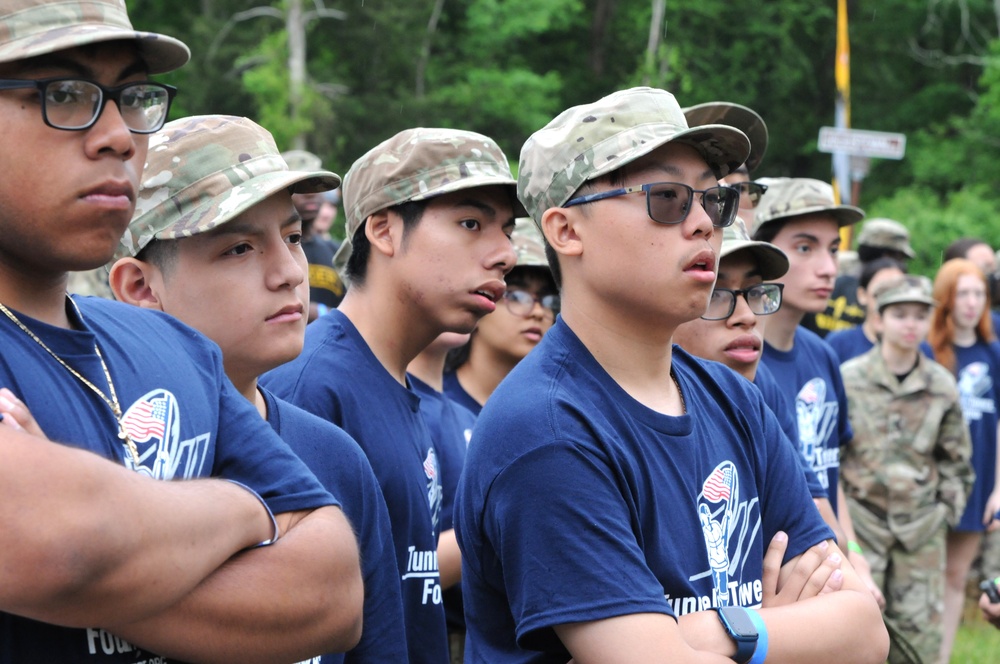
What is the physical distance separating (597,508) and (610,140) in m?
0.90

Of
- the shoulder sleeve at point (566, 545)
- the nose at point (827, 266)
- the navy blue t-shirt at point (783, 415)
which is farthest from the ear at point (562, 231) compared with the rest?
the nose at point (827, 266)

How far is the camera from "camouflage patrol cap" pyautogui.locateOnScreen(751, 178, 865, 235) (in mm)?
6145

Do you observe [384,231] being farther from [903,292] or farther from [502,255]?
[903,292]

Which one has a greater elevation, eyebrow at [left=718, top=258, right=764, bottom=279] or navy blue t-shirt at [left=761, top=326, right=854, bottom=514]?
eyebrow at [left=718, top=258, right=764, bottom=279]

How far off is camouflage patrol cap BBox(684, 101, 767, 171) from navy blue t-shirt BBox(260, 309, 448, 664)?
4.33ft

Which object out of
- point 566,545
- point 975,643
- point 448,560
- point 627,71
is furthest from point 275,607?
point 627,71

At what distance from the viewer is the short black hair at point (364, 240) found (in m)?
4.13

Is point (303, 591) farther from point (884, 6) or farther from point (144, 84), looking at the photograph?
point (884, 6)

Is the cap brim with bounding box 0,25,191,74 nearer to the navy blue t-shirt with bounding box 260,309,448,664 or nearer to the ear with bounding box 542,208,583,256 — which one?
the ear with bounding box 542,208,583,256

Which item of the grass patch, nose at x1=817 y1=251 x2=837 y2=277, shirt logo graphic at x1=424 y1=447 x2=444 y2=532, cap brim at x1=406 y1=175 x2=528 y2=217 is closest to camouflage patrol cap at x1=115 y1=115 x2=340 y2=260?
cap brim at x1=406 y1=175 x2=528 y2=217

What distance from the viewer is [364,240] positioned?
4281 millimetres

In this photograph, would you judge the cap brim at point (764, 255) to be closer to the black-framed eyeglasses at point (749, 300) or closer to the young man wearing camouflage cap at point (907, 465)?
the black-framed eyeglasses at point (749, 300)

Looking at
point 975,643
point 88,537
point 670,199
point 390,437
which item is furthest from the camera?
point 975,643

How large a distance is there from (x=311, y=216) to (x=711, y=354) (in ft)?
14.0
